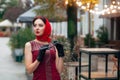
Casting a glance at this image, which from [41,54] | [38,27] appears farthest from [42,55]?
[38,27]

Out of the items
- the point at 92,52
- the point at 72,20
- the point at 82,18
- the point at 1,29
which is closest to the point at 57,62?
the point at 92,52

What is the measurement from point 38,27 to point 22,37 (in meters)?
18.2

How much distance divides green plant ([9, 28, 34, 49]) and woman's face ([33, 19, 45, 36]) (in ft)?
55.9

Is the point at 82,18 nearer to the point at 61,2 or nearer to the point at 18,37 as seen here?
the point at 18,37

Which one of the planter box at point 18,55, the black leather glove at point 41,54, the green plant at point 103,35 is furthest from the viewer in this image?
the green plant at point 103,35

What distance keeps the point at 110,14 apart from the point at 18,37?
16.1ft

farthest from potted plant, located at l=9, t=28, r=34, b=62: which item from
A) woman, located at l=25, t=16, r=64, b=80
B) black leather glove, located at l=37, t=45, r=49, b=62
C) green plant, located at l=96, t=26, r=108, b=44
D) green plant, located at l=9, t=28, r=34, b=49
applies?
black leather glove, located at l=37, t=45, r=49, b=62

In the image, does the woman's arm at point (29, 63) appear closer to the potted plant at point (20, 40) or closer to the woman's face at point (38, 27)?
the woman's face at point (38, 27)

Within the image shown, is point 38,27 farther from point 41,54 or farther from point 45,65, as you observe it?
point 45,65

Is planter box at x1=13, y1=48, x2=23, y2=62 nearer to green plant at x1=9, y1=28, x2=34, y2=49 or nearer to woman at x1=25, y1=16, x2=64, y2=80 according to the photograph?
green plant at x1=9, y1=28, x2=34, y2=49

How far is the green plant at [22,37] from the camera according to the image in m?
22.2

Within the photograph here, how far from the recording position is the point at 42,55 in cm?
462

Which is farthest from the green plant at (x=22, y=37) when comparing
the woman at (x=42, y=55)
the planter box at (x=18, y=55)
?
the woman at (x=42, y=55)

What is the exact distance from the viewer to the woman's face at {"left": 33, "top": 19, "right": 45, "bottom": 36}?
15.4ft
